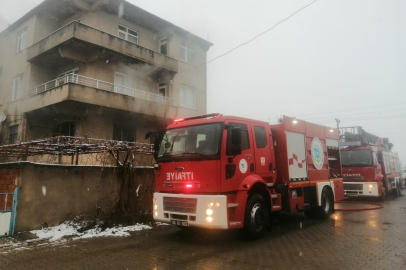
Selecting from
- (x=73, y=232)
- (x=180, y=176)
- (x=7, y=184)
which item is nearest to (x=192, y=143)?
(x=180, y=176)

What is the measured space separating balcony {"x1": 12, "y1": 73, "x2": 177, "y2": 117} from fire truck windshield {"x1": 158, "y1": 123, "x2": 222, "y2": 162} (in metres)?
6.76

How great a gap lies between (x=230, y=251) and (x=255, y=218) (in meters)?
1.18

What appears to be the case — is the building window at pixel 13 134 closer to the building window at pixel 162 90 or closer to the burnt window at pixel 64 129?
the burnt window at pixel 64 129

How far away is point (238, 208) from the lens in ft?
20.8

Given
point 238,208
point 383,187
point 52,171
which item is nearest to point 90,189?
point 52,171

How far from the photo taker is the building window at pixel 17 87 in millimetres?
18812

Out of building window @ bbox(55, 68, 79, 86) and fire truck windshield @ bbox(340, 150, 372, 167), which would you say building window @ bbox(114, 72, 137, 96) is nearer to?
building window @ bbox(55, 68, 79, 86)

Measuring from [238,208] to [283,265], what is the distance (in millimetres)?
1590

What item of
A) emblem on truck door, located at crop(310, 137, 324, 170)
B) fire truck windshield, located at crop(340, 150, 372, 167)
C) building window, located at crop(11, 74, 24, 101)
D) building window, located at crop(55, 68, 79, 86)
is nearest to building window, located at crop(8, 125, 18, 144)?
building window, located at crop(11, 74, 24, 101)

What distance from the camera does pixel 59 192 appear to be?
8352mm

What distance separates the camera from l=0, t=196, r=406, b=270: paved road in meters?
5.13

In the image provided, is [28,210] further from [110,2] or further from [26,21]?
[26,21]

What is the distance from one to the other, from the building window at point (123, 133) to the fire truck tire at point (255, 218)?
41.2 ft

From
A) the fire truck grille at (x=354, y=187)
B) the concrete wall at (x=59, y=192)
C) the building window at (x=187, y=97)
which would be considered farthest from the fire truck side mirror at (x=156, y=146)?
the building window at (x=187, y=97)
